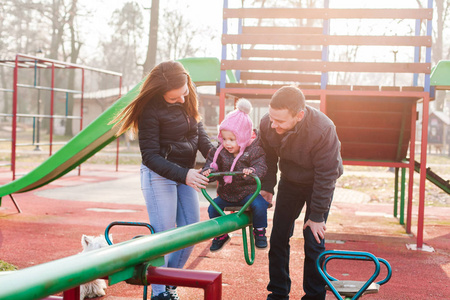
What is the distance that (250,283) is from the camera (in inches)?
180

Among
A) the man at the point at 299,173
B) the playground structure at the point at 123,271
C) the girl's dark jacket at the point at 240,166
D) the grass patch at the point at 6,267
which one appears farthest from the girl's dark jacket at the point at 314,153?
the grass patch at the point at 6,267

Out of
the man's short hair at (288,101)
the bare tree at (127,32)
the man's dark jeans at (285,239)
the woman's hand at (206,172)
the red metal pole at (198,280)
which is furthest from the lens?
the bare tree at (127,32)

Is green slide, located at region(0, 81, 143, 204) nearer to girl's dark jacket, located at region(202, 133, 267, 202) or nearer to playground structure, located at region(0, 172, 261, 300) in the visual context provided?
girl's dark jacket, located at region(202, 133, 267, 202)

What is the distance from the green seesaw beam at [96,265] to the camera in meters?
1.60

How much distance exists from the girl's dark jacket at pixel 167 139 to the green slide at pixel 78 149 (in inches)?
103

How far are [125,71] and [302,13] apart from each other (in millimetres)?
46188

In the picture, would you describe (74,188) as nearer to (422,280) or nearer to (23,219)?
(23,219)

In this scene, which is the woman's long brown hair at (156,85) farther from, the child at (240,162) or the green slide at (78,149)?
the green slide at (78,149)

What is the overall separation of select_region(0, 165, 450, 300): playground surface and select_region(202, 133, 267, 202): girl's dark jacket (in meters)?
1.14

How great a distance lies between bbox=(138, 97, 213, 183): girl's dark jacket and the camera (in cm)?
327

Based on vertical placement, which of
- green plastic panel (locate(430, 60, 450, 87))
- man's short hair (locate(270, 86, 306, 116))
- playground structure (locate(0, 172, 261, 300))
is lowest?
playground structure (locate(0, 172, 261, 300))

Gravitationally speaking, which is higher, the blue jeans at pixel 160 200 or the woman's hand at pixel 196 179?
the woman's hand at pixel 196 179

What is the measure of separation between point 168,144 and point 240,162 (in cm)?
48

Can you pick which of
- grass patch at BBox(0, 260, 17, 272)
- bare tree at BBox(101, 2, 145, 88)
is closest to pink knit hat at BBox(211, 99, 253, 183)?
grass patch at BBox(0, 260, 17, 272)
